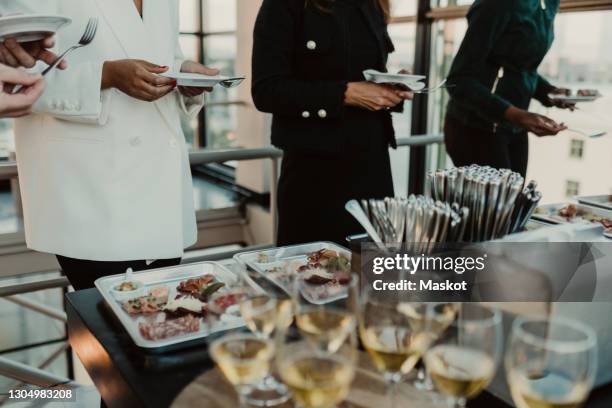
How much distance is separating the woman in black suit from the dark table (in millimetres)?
871

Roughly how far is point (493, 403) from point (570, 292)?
243 mm

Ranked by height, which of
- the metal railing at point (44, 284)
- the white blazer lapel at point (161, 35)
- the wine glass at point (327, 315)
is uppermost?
the white blazer lapel at point (161, 35)

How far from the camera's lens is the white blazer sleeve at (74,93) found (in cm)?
137

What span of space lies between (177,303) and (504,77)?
69.3 inches

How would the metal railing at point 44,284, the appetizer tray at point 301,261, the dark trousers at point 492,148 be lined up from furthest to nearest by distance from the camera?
the dark trousers at point 492,148, the metal railing at point 44,284, the appetizer tray at point 301,261

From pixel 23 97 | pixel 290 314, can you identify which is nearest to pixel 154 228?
pixel 23 97

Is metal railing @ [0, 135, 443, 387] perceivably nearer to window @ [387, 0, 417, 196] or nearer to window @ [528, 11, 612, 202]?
window @ [528, 11, 612, 202]

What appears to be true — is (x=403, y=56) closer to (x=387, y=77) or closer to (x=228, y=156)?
(x=228, y=156)

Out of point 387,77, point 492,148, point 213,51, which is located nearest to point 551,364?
point 387,77

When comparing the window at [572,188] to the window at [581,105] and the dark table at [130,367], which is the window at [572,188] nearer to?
the window at [581,105]

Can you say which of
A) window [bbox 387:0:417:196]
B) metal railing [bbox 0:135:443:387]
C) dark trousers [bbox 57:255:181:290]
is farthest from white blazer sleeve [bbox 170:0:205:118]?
window [bbox 387:0:417:196]

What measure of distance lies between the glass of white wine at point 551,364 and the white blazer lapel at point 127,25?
3.64 ft

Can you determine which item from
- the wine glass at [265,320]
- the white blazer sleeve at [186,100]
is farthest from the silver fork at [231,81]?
the wine glass at [265,320]

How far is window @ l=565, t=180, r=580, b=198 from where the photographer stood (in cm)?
316
